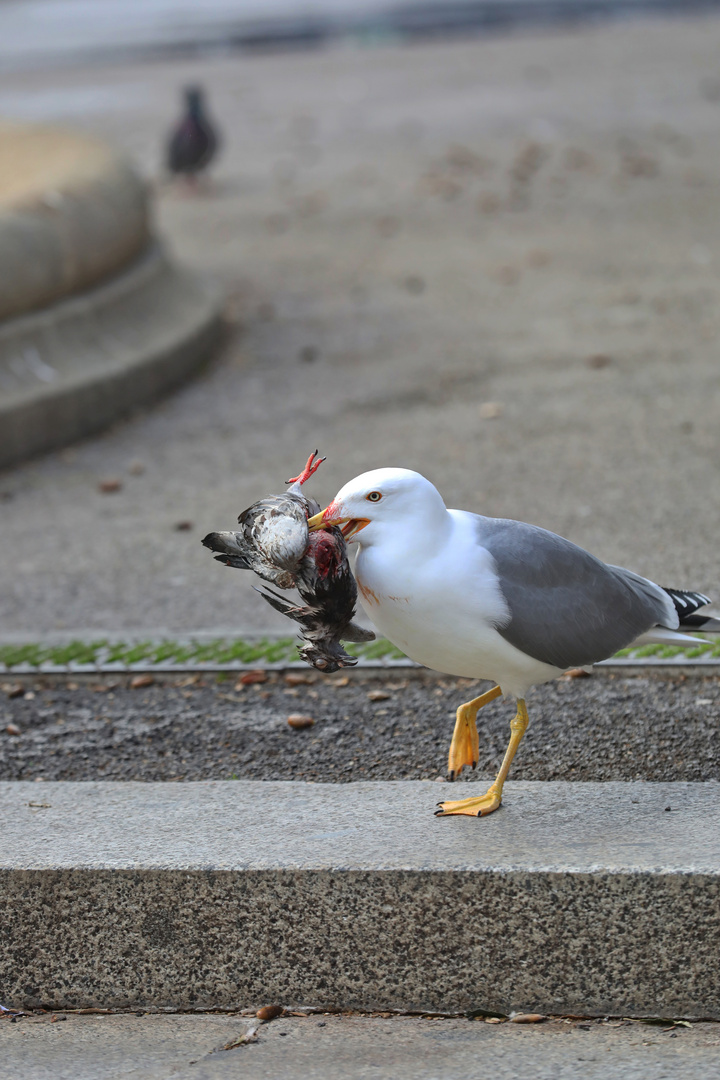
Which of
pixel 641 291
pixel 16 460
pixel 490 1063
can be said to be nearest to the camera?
pixel 490 1063

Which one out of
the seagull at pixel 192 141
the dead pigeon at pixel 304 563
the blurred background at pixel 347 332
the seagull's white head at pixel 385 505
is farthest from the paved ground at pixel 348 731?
the seagull at pixel 192 141

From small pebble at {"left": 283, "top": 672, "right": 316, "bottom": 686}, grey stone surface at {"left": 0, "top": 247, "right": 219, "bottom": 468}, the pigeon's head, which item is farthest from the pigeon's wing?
the pigeon's head

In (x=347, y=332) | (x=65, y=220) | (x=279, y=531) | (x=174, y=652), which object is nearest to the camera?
(x=279, y=531)

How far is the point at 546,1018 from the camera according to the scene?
2.65 meters

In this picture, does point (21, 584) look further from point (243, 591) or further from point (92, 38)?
point (92, 38)

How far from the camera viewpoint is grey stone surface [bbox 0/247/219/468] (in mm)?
6383

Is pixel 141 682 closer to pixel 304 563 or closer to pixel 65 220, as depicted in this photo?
pixel 304 563

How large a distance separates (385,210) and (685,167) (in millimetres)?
2938

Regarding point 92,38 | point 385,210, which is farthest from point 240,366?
point 92,38

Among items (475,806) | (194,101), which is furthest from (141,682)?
(194,101)

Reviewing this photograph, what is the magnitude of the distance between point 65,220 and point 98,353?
2.44 ft

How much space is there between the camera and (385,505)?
2.71 meters

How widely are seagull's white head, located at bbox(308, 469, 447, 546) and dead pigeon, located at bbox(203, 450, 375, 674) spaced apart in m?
0.06

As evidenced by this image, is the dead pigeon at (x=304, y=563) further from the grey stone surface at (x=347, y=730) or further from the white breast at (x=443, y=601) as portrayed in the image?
the grey stone surface at (x=347, y=730)
